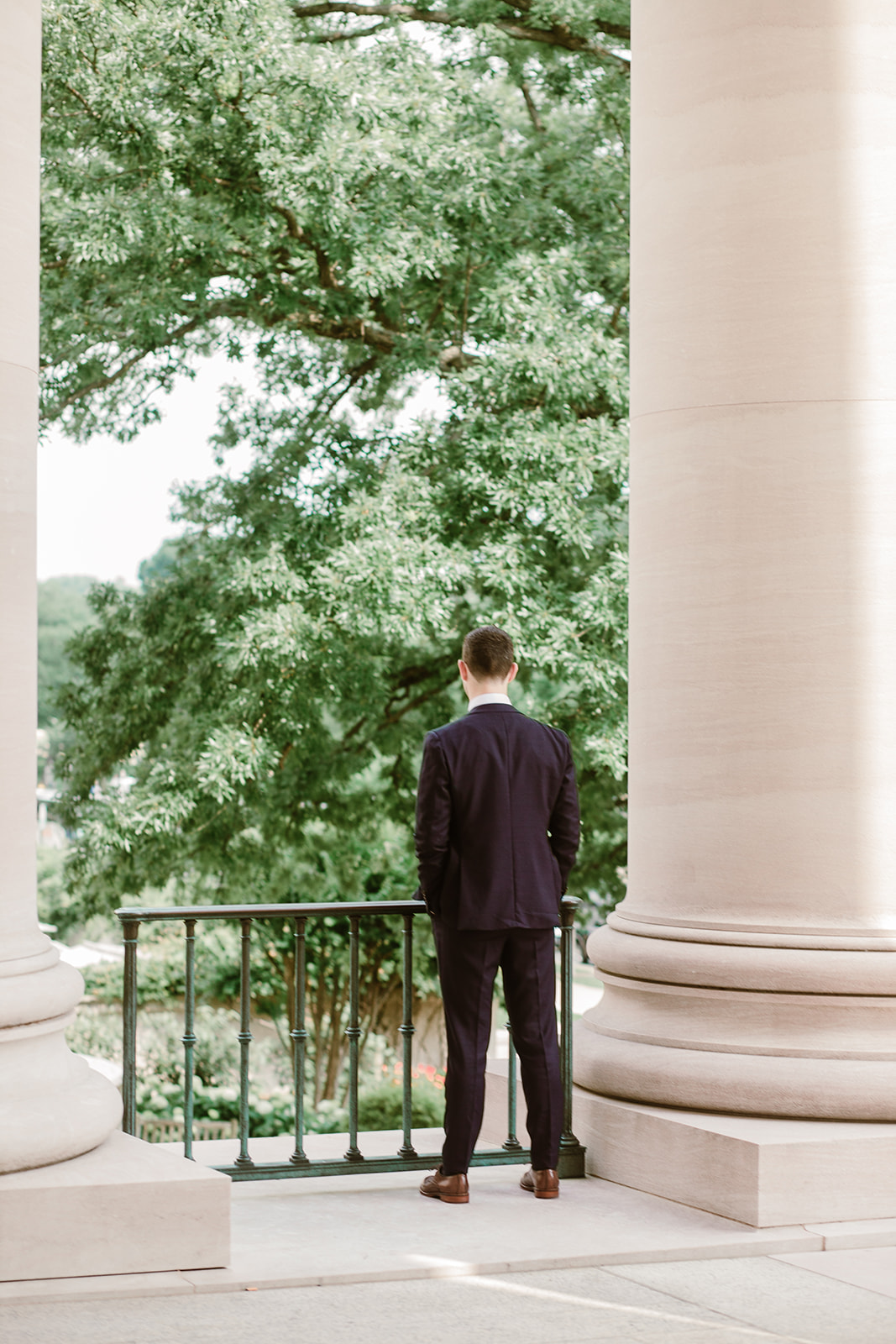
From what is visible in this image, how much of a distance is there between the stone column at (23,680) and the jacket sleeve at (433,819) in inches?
63.8

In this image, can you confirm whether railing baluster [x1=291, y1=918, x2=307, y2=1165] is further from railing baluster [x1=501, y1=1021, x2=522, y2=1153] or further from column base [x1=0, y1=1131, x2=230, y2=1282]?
column base [x1=0, y1=1131, x2=230, y2=1282]

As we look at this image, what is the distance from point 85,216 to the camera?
51.5 feet

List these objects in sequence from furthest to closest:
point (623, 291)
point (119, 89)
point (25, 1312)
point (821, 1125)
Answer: point (623, 291), point (119, 89), point (821, 1125), point (25, 1312)

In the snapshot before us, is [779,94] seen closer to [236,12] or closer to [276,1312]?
[276,1312]

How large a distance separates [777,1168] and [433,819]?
210 cm

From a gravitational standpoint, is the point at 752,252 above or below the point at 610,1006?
above

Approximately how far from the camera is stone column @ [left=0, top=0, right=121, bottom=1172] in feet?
20.7

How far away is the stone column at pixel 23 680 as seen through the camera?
6.32m

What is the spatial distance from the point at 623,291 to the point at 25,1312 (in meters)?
14.4

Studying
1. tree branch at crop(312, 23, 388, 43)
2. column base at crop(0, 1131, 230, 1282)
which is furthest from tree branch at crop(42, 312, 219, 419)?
column base at crop(0, 1131, 230, 1282)

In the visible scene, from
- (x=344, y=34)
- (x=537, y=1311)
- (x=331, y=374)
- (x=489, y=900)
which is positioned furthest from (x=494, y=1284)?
(x=344, y=34)

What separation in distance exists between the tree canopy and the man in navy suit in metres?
7.90

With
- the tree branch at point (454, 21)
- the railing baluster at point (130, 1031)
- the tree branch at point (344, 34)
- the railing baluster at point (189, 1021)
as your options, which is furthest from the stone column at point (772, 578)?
the tree branch at point (344, 34)

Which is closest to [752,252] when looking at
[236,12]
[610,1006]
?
[610,1006]
